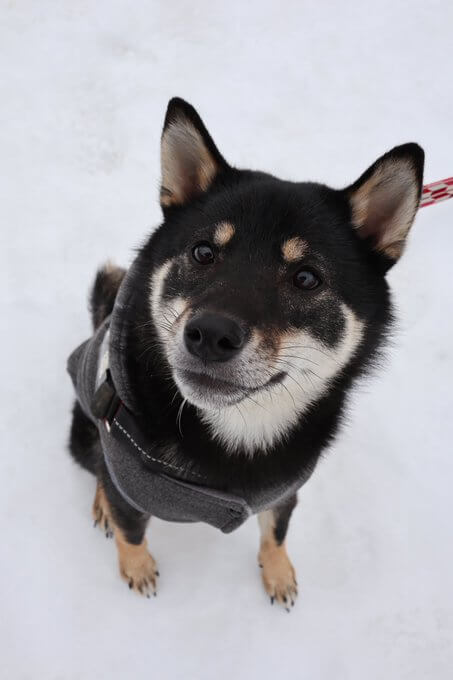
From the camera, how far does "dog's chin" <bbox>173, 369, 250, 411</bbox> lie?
4.88 feet

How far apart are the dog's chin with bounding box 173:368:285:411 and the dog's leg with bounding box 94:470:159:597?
73cm

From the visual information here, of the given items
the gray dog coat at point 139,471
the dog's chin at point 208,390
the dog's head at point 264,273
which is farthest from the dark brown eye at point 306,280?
the gray dog coat at point 139,471

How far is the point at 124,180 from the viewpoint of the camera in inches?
139

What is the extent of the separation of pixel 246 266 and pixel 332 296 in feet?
0.93

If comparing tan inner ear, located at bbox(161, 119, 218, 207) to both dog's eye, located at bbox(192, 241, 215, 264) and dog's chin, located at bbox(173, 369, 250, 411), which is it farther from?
dog's chin, located at bbox(173, 369, 250, 411)

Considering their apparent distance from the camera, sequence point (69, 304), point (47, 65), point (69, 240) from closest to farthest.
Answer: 1. point (69, 304)
2. point (69, 240)
3. point (47, 65)

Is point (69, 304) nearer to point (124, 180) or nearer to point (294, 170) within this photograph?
point (124, 180)

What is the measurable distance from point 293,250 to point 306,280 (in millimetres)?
100

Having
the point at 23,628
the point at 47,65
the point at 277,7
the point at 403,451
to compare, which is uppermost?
the point at 277,7

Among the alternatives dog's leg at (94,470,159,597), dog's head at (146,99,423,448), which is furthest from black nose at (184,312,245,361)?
dog's leg at (94,470,159,597)

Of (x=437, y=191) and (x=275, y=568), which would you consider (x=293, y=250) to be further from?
(x=437, y=191)

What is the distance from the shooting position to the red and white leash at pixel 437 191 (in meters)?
2.98

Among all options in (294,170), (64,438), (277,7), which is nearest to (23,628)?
(64,438)

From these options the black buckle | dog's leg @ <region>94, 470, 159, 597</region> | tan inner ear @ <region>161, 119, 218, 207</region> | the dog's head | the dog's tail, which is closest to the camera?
the dog's head
